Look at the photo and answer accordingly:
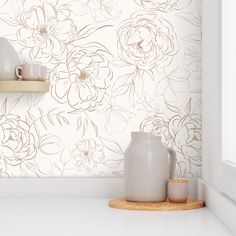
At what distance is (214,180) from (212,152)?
0.32ft

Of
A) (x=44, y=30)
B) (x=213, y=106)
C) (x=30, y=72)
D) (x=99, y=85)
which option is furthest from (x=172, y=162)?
(x=44, y=30)

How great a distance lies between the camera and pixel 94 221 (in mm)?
1522

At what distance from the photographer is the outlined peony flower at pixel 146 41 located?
2.05 metres

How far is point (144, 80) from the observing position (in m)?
2.04

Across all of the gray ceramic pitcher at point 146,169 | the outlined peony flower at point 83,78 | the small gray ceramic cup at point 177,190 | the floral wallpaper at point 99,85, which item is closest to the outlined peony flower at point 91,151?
the floral wallpaper at point 99,85

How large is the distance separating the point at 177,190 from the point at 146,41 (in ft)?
1.96

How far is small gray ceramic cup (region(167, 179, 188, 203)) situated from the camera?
1.76m

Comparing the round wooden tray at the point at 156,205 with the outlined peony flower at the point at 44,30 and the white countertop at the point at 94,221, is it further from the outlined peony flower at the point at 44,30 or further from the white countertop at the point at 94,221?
the outlined peony flower at the point at 44,30

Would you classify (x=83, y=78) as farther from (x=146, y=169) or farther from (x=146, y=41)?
(x=146, y=169)

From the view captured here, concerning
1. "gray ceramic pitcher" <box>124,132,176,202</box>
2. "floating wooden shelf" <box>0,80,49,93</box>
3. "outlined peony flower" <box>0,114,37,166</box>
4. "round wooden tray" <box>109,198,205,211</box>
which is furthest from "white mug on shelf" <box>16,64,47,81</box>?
"round wooden tray" <box>109,198,205,211</box>

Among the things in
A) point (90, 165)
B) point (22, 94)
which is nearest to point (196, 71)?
point (90, 165)

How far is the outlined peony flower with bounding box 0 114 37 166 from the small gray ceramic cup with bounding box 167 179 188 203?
21.5 inches

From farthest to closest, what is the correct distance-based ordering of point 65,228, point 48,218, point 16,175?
point 16,175
point 48,218
point 65,228

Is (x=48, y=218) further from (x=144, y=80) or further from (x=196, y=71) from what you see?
(x=196, y=71)
